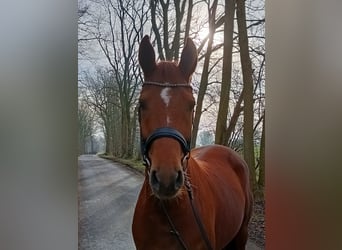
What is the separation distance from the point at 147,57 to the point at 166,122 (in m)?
0.25

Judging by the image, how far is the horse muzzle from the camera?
51.8 inches

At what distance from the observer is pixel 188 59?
147 cm

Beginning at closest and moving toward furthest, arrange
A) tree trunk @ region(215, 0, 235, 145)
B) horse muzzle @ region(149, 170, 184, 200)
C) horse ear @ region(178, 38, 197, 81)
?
horse muzzle @ region(149, 170, 184, 200) → horse ear @ region(178, 38, 197, 81) → tree trunk @ region(215, 0, 235, 145)

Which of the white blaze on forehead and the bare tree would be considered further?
the bare tree

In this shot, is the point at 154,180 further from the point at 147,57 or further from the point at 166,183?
the point at 147,57

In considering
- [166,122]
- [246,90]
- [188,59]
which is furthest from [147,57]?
[246,90]

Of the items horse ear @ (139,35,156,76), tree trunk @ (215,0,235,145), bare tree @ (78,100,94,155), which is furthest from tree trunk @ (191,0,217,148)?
bare tree @ (78,100,94,155)

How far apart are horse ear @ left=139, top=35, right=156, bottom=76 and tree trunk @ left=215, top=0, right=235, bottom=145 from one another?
0.89ft

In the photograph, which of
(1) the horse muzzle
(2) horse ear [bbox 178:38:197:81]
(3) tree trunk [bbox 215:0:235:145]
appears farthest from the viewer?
(3) tree trunk [bbox 215:0:235:145]

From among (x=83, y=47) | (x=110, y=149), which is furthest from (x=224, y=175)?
(x=83, y=47)

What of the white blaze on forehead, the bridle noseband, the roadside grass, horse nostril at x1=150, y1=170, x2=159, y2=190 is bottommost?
horse nostril at x1=150, y1=170, x2=159, y2=190

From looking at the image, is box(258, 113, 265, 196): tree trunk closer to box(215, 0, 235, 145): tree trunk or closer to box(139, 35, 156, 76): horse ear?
box(215, 0, 235, 145): tree trunk

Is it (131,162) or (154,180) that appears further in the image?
(131,162)
